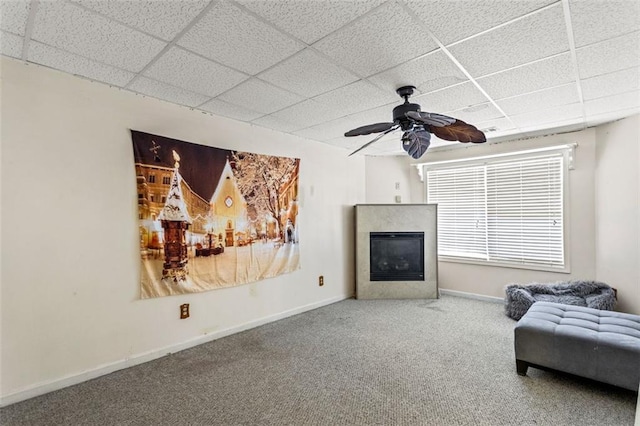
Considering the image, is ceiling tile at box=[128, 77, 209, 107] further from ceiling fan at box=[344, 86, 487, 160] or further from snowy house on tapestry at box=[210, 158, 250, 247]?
ceiling fan at box=[344, 86, 487, 160]

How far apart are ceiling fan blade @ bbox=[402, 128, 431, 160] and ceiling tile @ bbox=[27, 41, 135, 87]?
228 centimetres

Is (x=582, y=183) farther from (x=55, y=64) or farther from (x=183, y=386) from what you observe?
(x=55, y=64)

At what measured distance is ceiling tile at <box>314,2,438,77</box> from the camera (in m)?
1.75

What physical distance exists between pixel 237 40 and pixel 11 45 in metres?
1.47

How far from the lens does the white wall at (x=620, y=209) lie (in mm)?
3439

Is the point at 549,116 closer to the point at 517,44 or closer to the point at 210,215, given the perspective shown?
the point at 517,44

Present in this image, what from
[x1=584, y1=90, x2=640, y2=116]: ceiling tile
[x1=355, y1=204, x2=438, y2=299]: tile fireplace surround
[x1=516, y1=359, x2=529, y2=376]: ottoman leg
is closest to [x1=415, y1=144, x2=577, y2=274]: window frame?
[x1=355, y1=204, x2=438, y2=299]: tile fireplace surround

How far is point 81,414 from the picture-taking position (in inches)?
81.3

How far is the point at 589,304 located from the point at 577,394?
1.80 meters

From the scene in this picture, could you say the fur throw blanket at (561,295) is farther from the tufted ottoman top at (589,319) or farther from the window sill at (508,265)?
the tufted ottoman top at (589,319)

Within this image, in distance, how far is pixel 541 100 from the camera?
3006mm

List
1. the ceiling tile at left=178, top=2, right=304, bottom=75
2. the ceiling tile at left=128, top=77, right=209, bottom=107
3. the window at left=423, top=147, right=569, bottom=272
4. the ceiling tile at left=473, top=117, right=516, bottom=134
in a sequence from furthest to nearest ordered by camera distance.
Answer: the window at left=423, top=147, right=569, bottom=272, the ceiling tile at left=473, top=117, right=516, bottom=134, the ceiling tile at left=128, top=77, right=209, bottom=107, the ceiling tile at left=178, top=2, right=304, bottom=75

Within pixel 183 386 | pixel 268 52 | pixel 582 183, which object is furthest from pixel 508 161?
pixel 183 386

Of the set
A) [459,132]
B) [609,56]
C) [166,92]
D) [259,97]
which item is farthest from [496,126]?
[166,92]
